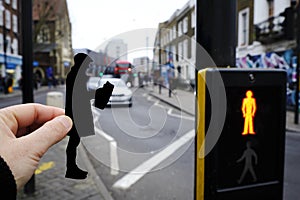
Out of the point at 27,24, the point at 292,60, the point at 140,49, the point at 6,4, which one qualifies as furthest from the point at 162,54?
the point at 6,4

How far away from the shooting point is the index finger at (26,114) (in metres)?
0.96

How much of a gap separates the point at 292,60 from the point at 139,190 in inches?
420

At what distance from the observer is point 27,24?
3.45 meters

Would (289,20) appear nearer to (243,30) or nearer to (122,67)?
(243,30)

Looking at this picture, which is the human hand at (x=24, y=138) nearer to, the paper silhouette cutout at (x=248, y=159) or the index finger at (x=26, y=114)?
the index finger at (x=26, y=114)

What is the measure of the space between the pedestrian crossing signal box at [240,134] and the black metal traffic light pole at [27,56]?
270 centimetres

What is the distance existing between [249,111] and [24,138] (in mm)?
1071

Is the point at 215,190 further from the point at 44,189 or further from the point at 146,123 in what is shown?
the point at 44,189

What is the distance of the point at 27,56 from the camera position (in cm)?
357

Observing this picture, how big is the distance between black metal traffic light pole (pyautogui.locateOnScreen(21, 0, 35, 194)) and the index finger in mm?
2701

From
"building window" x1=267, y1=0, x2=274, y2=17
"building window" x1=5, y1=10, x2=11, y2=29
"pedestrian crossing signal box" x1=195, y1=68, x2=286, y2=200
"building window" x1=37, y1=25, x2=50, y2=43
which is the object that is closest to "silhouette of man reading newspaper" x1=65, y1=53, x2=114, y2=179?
"pedestrian crossing signal box" x1=195, y1=68, x2=286, y2=200

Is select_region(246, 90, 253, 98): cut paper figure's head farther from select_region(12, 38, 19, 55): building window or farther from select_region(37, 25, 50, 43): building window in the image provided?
select_region(12, 38, 19, 55): building window

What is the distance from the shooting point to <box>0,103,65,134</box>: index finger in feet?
3.14

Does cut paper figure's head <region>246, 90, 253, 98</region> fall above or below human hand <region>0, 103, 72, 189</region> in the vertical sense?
above
